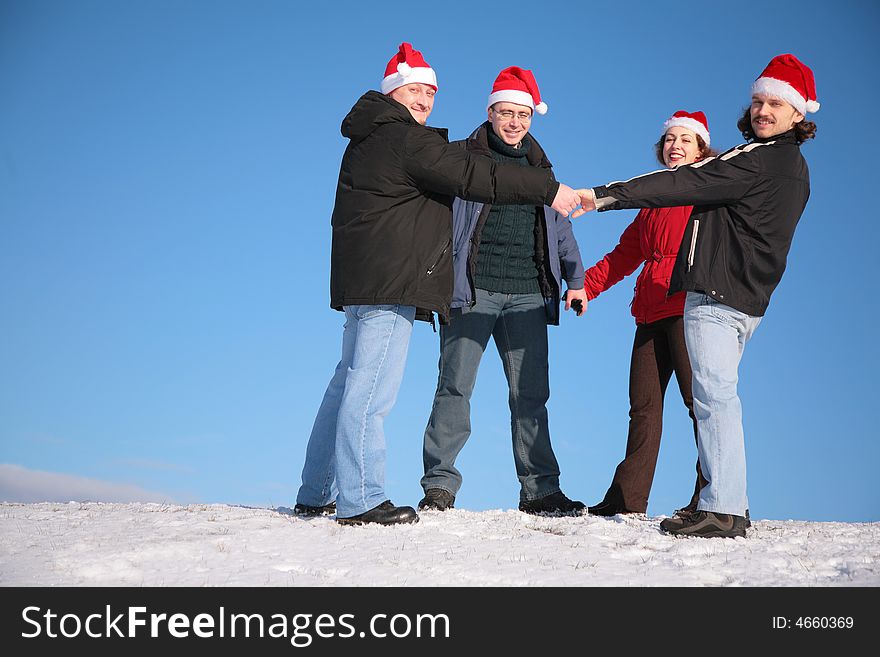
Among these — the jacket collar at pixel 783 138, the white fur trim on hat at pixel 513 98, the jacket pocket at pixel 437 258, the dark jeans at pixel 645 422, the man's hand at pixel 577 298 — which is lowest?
the dark jeans at pixel 645 422

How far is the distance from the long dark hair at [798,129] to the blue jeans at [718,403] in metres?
1.27

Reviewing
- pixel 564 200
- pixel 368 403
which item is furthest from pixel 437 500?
pixel 564 200

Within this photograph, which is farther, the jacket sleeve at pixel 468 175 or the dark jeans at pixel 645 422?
the dark jeans at pixel 645 422

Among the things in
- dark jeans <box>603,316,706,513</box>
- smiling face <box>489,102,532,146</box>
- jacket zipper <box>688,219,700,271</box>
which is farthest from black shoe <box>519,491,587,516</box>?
smiling face <box>489,102,532,146</box>

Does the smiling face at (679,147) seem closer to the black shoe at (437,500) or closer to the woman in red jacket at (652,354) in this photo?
the woman in red jacket at (652,354)

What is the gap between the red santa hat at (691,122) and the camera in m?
6.71

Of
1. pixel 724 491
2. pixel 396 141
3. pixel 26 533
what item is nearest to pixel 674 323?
pixel 724 491

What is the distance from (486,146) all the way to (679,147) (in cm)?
155

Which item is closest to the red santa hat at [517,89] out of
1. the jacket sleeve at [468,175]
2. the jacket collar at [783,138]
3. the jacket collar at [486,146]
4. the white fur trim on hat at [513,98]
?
the white fur trim on hat at [513,98]

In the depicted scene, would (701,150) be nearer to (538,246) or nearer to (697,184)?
(538,246)

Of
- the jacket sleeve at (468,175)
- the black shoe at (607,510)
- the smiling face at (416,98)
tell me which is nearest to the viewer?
the jacket sleeve at (468,175)

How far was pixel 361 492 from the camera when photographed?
5.16 metres

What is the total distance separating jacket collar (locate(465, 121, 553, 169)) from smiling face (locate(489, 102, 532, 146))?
0.40 ft

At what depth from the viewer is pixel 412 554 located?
4.26 meters
